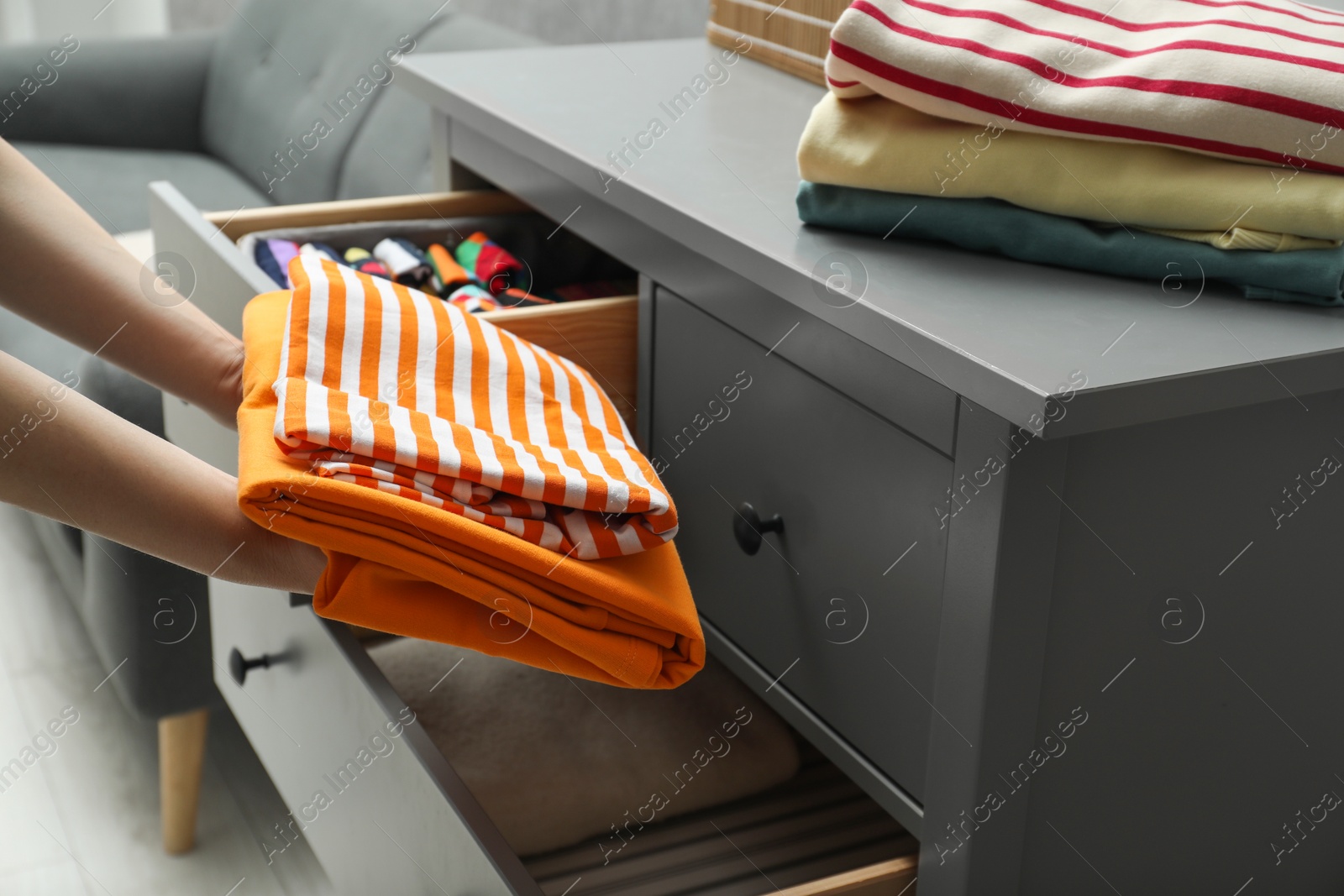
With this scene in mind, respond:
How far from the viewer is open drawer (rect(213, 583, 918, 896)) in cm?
63

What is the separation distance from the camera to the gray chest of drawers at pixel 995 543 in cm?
51

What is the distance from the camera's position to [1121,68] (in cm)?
56

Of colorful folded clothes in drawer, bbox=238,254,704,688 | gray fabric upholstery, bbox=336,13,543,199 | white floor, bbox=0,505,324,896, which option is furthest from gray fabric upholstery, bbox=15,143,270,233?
colorful folded clothes in drawer, bbox=238,254,704,688

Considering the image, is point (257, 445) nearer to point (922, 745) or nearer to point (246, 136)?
point (922, 745)

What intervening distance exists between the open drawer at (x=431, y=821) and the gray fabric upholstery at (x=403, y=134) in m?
1.00

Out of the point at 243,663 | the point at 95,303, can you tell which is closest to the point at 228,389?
the point at 95,303

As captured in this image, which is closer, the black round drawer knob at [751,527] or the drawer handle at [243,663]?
the black round drawer knob at [751,527]

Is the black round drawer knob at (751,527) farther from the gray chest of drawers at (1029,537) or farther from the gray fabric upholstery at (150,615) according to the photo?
the gray fabric upholstery at (150,615)

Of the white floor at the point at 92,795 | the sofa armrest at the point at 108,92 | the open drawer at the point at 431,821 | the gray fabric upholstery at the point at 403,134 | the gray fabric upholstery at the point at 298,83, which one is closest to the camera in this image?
the open drawer at the point at 431,821

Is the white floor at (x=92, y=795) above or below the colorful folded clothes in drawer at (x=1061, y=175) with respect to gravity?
below

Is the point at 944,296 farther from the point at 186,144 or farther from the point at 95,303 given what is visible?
the point at 186,144

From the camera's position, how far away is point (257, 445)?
1.78ft

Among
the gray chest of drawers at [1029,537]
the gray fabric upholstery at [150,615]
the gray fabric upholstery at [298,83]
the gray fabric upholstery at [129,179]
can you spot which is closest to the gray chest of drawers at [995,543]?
the gray chest of drawers at [1029,537]

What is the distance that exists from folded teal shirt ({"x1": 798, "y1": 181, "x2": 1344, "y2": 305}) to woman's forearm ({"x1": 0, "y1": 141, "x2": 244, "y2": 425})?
36 centimetres
